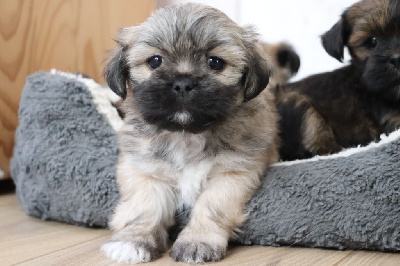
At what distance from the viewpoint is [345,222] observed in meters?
1.62

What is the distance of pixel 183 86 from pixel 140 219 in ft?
1.41

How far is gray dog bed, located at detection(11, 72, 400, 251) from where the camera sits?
1.62 m

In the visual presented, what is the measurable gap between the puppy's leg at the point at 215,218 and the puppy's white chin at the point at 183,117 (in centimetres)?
27

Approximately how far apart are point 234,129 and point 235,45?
0.86 feet

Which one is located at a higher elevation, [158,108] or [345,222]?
[158,108]

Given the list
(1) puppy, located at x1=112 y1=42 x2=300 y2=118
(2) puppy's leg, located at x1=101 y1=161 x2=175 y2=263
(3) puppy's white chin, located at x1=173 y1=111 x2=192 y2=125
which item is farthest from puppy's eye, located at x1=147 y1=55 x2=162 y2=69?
(1) puppy, located at x1=112 y1=42 x2=300 y2=118

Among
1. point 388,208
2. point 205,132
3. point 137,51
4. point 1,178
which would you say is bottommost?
point 1,178

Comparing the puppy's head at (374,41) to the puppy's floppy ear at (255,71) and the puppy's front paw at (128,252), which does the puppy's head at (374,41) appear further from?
the puppy's front paw at (128,252)

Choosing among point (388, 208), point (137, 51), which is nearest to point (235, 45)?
point (137, 51)

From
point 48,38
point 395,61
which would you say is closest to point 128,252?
point 395,61

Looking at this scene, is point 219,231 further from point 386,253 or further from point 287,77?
point 287,77

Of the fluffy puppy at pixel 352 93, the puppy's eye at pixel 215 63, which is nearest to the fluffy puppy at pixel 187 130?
the puppy's eye at pixel 215 63

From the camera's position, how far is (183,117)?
4.87 ft

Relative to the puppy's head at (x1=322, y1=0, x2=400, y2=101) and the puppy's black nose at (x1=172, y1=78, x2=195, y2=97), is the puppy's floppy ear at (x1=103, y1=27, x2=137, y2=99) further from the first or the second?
the puppy's head at (x1=322, y1=0, x2=400, y2=101)
